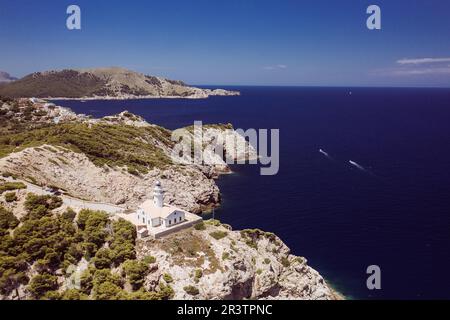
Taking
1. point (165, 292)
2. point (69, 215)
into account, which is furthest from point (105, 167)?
point (165, 292)

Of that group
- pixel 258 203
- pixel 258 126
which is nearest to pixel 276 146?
pixel 258 126

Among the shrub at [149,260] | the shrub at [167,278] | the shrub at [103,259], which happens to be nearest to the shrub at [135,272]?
the shrub at [149,260]

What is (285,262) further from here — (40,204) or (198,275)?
(40,204)

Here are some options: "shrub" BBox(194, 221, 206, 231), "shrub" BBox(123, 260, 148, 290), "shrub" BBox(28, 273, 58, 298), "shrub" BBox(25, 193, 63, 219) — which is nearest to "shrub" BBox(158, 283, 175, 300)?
"shrub" BBox(123, 260, 148, 290)

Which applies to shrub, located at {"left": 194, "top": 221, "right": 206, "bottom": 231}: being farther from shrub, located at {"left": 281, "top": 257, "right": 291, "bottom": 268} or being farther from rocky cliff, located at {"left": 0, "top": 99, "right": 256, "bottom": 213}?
rocky cliff, located at {"left": 0, "top": 99, "right": 256, "bottom": 213}

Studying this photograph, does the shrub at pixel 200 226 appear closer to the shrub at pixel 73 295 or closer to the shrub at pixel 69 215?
the shrub at pixel 69 215
